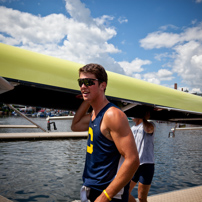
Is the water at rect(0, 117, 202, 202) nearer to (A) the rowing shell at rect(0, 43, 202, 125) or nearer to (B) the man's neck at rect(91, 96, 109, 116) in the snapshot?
(A) the rowing shell at rect(0, 43, 202, 125)

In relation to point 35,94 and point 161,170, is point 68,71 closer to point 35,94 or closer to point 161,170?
point 35,94

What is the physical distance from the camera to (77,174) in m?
7.93

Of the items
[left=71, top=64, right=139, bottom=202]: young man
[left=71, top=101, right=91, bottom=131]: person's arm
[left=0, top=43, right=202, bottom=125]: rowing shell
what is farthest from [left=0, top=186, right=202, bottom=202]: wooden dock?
[left=71, top=64, right=139, bottom=202]: young man

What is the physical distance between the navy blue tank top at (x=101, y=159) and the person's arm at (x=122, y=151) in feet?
0.32

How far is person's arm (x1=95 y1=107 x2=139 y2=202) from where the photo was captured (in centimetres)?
138

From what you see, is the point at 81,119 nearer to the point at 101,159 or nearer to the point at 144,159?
the point at 101,159

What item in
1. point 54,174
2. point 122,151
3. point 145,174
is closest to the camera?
point 122,151

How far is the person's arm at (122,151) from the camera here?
138cm

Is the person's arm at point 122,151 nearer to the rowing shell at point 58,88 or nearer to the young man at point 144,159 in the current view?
the rowing shell at point 58,88

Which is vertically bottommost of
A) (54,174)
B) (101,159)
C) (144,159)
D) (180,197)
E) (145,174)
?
(54,174)

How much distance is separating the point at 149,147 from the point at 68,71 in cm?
212

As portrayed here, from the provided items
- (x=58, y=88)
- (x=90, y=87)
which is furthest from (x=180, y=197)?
(x=90, y=87)

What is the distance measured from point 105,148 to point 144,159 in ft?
7.03

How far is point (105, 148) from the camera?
152 cm
